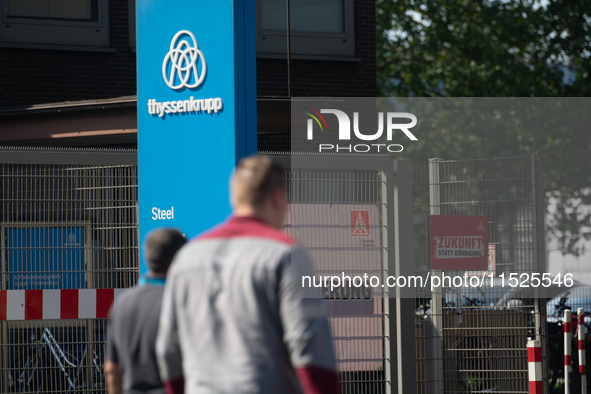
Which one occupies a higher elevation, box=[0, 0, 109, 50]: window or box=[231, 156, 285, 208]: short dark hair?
box=[0, 0, 109, 50]: window

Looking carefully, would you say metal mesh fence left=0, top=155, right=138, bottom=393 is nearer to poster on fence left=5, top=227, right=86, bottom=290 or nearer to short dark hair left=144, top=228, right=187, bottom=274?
poster on fence left=5, top=227, right=86, bottom=290

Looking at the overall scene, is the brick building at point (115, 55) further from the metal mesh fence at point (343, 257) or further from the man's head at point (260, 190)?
the man's head at point (260, 190)

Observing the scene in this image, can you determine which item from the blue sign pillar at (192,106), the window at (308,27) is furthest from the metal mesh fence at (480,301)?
the window at (308,27)

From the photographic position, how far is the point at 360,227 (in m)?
6.94

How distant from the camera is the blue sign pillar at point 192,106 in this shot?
5043mm

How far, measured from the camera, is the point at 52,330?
21.3ft

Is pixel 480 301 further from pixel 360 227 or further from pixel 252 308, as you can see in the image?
pixel 252 308

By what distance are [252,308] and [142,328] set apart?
1100 millimetres

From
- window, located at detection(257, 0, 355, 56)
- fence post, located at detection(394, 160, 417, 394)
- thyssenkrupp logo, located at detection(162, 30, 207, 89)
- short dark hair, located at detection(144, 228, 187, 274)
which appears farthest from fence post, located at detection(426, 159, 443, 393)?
window, located at detection(257, 0, 355, 56)

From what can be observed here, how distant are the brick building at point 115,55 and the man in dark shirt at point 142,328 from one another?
23.9 ft

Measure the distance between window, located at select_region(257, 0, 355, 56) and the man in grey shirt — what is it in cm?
1028

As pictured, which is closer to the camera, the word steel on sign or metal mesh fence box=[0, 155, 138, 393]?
metal mesh fence box=[0, 155, 138, 393]

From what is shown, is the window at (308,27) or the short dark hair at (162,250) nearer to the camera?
the short dark hair at (162,250)

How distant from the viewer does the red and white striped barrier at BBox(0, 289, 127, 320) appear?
6336 mm
